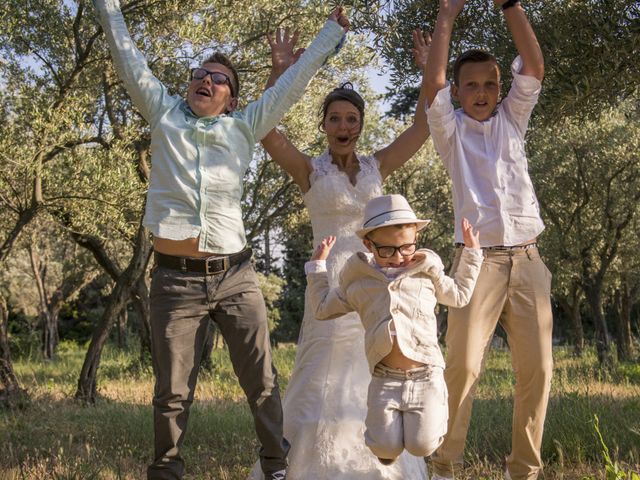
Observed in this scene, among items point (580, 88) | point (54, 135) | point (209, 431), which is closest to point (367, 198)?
point (580, 88)

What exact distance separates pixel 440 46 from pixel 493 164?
0.80m

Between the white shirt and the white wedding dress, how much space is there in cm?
107

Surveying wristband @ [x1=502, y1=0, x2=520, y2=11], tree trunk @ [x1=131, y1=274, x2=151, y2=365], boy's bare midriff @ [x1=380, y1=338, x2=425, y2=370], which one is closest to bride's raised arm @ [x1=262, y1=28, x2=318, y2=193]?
wristband @ [x1=502, y1=0, x2=520, y2=11]

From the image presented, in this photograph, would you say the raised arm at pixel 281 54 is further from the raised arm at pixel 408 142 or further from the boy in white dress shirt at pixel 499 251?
the boy in white dress shirt at pixel 499 251

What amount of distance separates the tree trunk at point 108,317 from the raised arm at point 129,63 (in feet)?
24.2

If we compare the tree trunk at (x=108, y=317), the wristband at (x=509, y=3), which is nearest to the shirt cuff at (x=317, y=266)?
the wristband at (x=509, y=3)

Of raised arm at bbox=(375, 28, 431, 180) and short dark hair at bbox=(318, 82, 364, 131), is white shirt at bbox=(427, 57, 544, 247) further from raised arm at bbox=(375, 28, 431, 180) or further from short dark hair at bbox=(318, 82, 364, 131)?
short dark hair at bbox=(318, 82, 364, 131)

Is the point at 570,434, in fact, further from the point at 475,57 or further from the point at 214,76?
the point at 214,76

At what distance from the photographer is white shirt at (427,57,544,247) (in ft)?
14.5

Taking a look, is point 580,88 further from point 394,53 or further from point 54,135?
point 54,135

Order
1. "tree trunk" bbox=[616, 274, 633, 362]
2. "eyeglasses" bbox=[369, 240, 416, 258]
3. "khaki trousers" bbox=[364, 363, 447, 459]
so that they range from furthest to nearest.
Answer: "tree trunk" bbox=[616, 274, 633, 362] → "eyeglasses" bbox=[369, 240, 416, 258] → "khaki trousers" bbox=[364, 363, 447, 459]

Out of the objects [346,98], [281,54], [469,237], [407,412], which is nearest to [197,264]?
[407,412]

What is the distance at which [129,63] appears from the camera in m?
4.44

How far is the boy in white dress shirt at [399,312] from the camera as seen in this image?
3.85 metres
